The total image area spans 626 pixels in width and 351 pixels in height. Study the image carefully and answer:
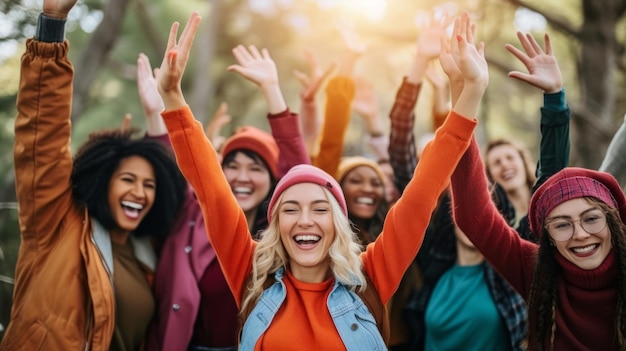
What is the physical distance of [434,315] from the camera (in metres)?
3.66

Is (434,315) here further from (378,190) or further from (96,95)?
(96,95)

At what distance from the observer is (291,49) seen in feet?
54.2

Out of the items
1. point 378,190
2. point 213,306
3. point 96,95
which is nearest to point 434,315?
point 378,190

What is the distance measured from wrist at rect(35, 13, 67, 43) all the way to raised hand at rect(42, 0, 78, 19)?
2 centimetres

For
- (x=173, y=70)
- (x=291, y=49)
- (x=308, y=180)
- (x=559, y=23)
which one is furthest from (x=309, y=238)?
(x=291, y=49)

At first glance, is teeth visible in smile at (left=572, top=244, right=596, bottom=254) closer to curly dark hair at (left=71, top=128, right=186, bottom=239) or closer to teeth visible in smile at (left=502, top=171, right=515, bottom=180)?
teeth visible in smile at (left=502, top=171, right=515, bottom=180)

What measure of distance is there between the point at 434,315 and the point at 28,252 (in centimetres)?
240

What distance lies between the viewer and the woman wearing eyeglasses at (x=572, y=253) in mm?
2742

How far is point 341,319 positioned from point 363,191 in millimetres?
1737

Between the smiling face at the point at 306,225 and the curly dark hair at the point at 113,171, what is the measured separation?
1.20m

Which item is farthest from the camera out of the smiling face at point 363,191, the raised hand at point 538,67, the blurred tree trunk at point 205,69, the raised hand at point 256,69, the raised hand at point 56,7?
the blurred tree trunk at point 205,69

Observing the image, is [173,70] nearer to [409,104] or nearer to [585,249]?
[409,104]

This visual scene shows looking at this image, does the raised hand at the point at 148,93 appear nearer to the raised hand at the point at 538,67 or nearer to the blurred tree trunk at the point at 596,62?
the raised hand at the point at 538,67

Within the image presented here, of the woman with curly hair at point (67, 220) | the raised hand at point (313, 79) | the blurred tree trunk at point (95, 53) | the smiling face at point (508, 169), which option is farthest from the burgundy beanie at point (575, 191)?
the blurred tree trunk at point (95, 53)
